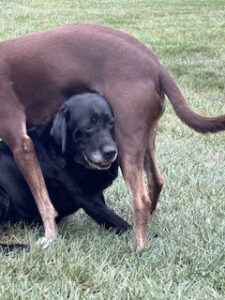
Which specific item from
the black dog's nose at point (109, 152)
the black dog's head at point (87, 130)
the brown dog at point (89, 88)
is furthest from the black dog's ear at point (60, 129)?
the black dog's nose at point (109, 152)

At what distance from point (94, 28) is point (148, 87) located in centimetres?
58

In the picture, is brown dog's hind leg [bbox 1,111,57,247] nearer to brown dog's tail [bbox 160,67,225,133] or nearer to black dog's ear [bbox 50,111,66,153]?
black dog's ear [bbox 50,111,66,153]

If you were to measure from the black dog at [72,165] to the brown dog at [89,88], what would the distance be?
0.09 m

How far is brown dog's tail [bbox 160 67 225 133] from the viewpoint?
5086 millimetres

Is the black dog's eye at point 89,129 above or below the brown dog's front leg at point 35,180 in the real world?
above

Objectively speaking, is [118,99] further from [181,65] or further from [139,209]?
[181,65]

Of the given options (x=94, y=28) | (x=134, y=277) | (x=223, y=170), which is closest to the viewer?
(x=134, y=277)

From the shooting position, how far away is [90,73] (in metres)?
4.96

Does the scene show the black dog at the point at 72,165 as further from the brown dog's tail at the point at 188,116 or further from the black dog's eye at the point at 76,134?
the brown dog's tail at the point at 188,116

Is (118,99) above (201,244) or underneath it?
above

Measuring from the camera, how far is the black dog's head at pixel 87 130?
4.94 meters

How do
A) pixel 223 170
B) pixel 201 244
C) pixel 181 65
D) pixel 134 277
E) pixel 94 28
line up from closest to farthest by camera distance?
pixel 134 277 < pixel 201 244 < pixel 94 28 < pixel 223 170 < pixel 181 65

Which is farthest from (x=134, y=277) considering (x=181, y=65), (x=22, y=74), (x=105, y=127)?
(x=181, y=65)

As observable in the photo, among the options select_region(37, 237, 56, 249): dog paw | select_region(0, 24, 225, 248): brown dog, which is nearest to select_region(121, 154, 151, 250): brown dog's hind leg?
select_region(0, 24, 225, 248): brown dog
